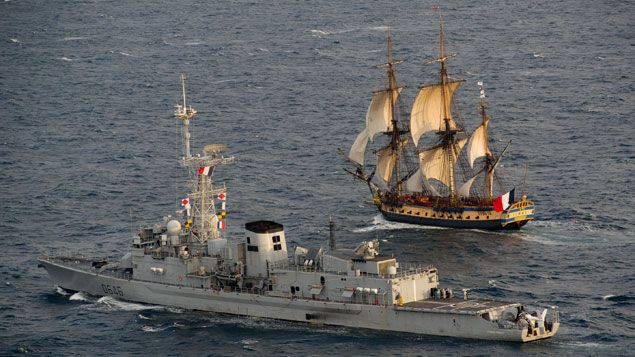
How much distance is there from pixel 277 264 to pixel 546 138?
59.5 meters

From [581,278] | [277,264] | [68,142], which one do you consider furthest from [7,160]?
[581,278]

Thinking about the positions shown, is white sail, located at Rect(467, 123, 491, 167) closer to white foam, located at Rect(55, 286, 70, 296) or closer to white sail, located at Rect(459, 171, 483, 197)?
white sail, located at Rect(459, 171, 483, 197)

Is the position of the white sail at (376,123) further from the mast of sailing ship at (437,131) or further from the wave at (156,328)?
the wave at (156,328)

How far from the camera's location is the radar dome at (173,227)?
120375mm

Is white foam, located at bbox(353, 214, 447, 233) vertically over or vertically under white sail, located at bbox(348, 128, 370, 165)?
under

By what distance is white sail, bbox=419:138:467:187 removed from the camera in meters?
151

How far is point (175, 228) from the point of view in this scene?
395 feet

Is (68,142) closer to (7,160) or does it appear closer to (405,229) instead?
(7,160)

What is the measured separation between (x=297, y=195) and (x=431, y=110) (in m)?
16.7

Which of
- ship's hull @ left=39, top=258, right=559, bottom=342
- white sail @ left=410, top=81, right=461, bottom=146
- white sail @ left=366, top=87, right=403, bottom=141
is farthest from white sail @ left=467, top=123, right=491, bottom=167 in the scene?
ship's hull @ left=39, top=258, right=559, bottom=342

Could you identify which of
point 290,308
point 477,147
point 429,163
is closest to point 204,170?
point 290,308

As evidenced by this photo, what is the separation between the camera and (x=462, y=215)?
146 m

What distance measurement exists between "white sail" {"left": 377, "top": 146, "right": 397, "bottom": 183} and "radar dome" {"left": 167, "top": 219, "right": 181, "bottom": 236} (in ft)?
120

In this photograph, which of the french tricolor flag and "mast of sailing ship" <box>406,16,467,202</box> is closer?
the french tricolor flag
